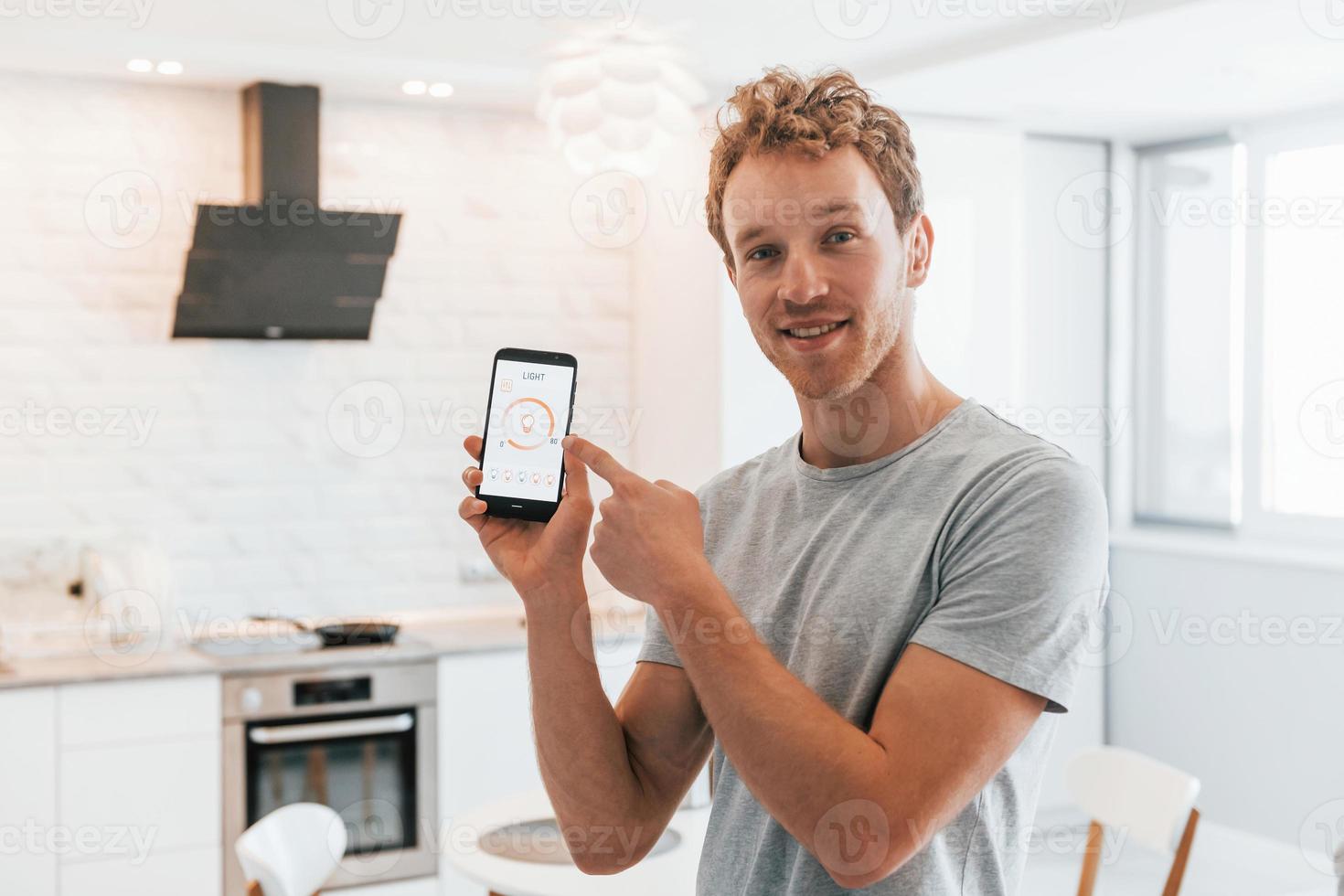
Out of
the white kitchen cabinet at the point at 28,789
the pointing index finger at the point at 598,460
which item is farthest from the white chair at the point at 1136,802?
the white kitchen cabinet at the point at 28,789

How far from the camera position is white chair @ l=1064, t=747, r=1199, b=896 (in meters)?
2.59

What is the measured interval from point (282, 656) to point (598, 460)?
2.78 meters

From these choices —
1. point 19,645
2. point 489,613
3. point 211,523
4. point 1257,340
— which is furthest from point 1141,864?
point 19,645

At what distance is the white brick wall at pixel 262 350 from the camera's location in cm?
387

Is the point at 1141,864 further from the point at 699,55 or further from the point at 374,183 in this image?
the point at 374,183

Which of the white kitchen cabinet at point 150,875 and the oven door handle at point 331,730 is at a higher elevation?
the oven door handle at point 331,730

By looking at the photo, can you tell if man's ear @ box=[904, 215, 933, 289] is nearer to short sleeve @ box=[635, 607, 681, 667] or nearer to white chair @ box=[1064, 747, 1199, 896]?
short sleeve @ box=[635, 607, 681, 667]

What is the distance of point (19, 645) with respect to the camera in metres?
3.78

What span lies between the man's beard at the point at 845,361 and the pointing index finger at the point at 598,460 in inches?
6.4

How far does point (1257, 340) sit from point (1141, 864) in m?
1.79

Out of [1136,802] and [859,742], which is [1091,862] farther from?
[859,742]

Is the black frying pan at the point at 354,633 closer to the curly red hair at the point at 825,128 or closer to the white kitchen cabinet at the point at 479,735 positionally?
the white kitchen cabinet at the point at 479,735

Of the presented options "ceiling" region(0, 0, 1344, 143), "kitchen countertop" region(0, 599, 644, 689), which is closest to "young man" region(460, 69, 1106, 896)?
"ceiling" region(0, 0, 1344, 143)

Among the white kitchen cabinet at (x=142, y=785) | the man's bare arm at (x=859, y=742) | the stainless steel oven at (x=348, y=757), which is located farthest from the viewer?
the stainless steel oven at (x=348, y=757)
